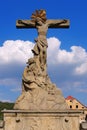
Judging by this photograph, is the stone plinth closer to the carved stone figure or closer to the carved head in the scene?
the carved stone figure

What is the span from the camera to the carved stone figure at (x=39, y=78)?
15.6 m

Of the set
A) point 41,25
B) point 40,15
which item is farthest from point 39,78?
point 40,15

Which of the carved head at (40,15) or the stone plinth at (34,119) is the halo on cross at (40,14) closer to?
the carved head at (40,15)

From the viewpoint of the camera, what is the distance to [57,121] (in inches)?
600

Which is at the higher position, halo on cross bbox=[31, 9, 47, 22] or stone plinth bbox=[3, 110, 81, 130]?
halo on cross bbox=[31, 9, 47, 22]

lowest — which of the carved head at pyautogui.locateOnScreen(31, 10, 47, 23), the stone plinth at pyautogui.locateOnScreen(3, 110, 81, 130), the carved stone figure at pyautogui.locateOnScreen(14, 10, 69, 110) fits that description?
the stone plinth at pyautogui.locateOnScreen(3, 110, 81, 130)

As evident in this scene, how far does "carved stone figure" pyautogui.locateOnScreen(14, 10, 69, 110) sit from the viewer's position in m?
15.6

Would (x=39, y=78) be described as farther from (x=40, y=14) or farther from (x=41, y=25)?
(x=40, y=14)

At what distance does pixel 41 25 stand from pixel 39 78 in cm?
263

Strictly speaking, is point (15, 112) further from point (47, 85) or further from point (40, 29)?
point (40, 29)

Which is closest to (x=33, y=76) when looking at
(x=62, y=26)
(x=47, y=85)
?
(x=47, y=85)

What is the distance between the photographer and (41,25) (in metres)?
17.4

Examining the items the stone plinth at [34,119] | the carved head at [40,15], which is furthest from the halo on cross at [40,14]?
the stone plinth at [34,119]

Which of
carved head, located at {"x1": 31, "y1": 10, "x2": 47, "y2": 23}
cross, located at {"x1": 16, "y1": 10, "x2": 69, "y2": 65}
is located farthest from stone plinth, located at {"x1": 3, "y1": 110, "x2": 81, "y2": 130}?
carved head, located at {"x1": 31, "y1": 10, "x2": 47, "y2": 23}
